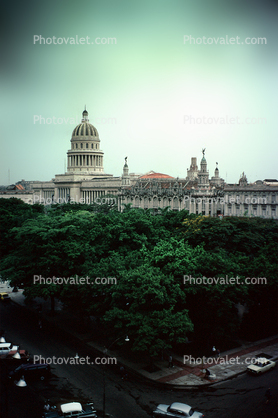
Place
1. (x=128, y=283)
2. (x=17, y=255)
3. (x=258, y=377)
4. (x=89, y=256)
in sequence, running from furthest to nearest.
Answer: (x=17, y=255)
(x=89, y=256)
(x=128, y=283)
(x=258, y=377)

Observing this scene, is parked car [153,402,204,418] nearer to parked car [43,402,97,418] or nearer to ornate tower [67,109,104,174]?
parked car [43,402,97,418]

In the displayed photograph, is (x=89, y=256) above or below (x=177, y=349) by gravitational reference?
above

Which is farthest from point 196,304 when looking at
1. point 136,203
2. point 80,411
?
point 136,203

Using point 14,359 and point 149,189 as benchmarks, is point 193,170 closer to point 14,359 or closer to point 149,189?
point 149,189

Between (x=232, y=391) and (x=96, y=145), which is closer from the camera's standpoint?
(x=232, y=391)

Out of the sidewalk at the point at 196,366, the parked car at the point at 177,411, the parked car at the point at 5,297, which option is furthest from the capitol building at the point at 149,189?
the parked car at the point at 177,411

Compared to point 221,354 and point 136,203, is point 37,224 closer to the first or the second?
point 221,354

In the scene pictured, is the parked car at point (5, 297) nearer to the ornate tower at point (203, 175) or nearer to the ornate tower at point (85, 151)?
the ornate tower at point (203, 175)
